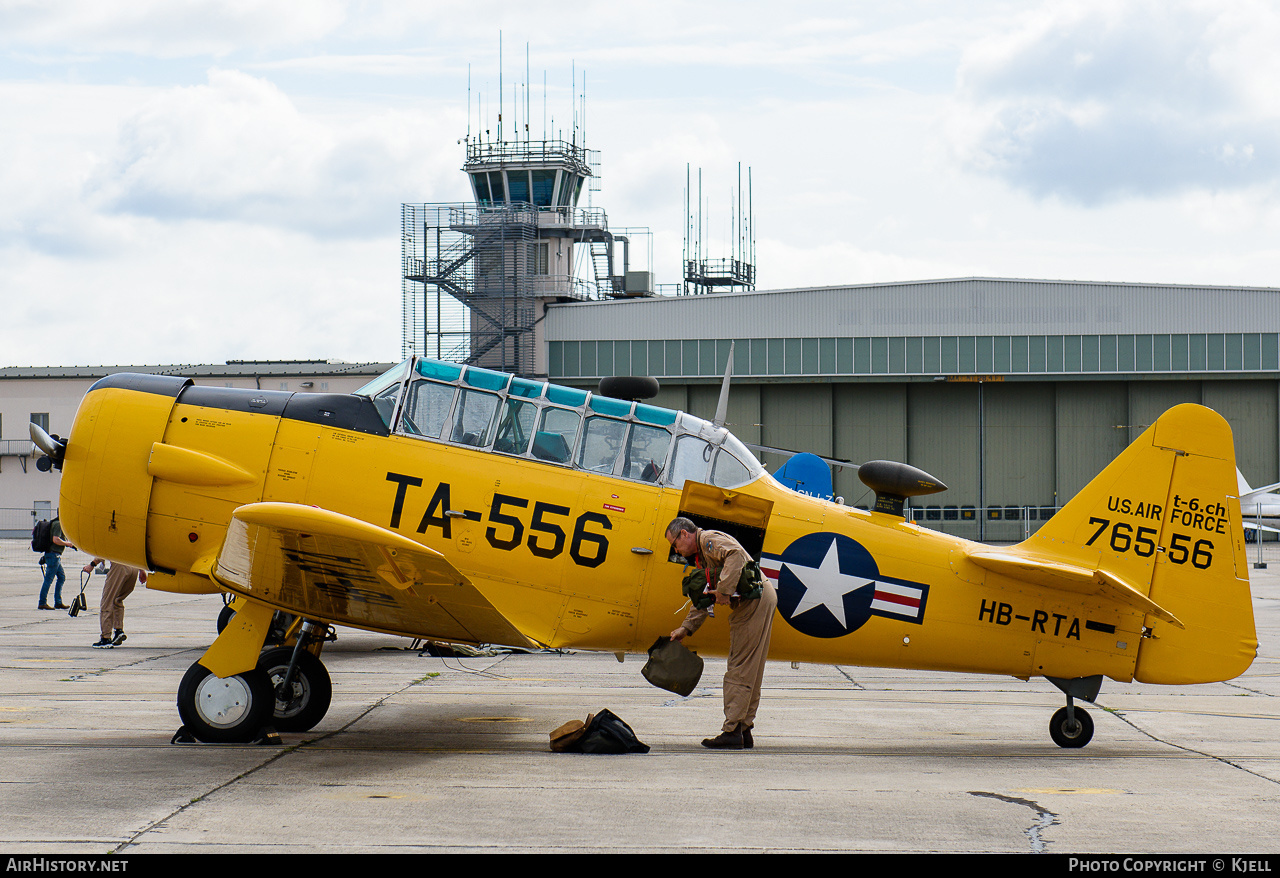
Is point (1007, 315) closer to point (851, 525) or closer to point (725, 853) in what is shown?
point (851, 525)

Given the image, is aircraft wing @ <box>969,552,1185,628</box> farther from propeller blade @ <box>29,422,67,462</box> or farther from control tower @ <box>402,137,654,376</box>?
control tower @ <box>402,137,654,376</box>

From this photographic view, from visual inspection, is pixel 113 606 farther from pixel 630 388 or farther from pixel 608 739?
pixel 608 739

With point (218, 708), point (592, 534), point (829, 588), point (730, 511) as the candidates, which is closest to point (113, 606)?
point (218, 708)

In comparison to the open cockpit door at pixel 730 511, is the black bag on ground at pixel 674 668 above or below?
below

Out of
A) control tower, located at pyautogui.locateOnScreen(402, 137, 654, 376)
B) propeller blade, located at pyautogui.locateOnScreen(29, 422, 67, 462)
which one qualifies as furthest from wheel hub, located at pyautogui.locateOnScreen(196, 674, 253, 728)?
control tower, located at pyautogui.locateOnScreen(402, 137, 654, 376)

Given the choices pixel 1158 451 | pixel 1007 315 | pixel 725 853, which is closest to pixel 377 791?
pixel 725 853

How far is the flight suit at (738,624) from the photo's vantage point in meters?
8.24

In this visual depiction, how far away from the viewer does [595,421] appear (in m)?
8.61

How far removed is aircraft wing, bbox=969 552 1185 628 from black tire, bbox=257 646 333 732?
203 inches

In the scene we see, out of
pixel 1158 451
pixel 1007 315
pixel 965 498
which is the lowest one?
pixel 965 498

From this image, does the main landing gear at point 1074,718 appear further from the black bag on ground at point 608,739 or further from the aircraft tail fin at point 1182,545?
the black bag on ground at point 608,739

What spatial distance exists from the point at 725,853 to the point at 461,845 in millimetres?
1285

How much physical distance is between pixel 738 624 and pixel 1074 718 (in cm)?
281

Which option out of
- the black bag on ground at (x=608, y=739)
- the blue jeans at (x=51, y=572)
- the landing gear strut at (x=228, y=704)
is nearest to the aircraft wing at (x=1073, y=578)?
the black bag on ground at (x=608, y=739)
